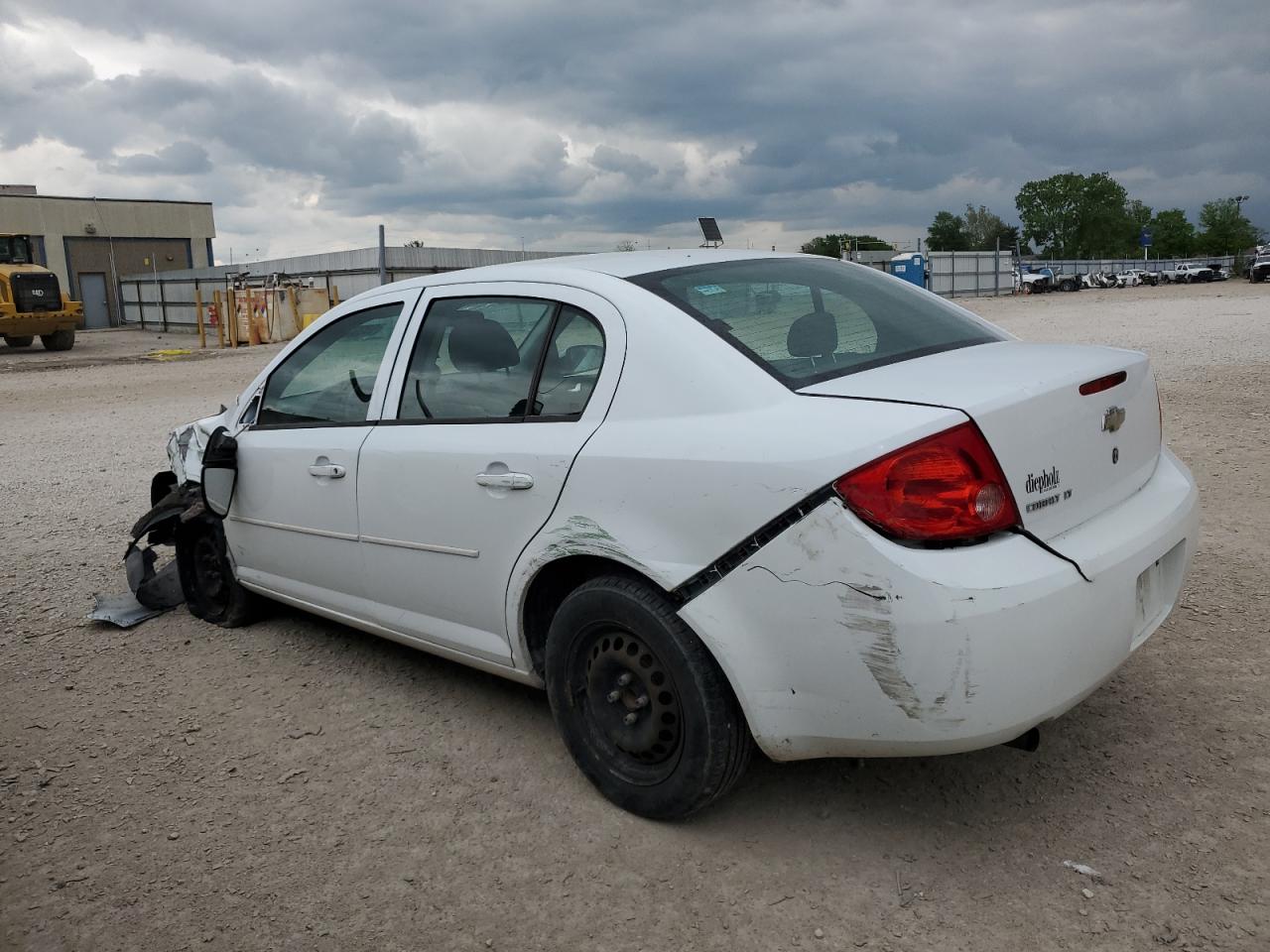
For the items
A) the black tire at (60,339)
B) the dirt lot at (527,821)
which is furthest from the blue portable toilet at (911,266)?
the dirt lot at (527,821)

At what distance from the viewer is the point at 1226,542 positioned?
529 centimetres

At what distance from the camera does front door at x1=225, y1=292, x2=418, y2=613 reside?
3824mm

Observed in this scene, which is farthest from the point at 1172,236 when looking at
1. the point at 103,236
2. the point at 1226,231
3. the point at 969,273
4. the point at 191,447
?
the point at 191,447

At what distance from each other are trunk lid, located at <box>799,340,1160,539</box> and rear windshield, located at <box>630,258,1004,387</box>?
0.11m

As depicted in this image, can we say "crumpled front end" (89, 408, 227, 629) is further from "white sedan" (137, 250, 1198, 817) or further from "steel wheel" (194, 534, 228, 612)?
"white sedan" (137, 250, 1198, 817)

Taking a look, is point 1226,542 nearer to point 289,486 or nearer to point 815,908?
point 815,908

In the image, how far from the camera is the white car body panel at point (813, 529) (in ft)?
7.88

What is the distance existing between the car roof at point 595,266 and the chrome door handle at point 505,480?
0.66 meters

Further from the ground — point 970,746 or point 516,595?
point 516,595

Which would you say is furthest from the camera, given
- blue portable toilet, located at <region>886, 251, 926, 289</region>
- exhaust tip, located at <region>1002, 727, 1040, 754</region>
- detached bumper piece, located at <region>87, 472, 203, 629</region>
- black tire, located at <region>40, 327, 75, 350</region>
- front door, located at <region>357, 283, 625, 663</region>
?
blue portable toilet, located at <region>886, 251, 926, 289</region>

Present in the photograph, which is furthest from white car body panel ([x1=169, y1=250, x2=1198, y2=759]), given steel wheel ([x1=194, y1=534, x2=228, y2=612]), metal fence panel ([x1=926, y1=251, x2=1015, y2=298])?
metal fence panel ([x1=926, y1=251, x2=1015, y2=298])

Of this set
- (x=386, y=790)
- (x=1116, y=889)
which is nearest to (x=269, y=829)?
(x=386, y=790)

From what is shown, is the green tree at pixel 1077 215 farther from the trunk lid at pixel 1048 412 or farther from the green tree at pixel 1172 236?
the trunk lid at pixel 1048 412

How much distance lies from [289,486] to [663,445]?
76.7 inches
